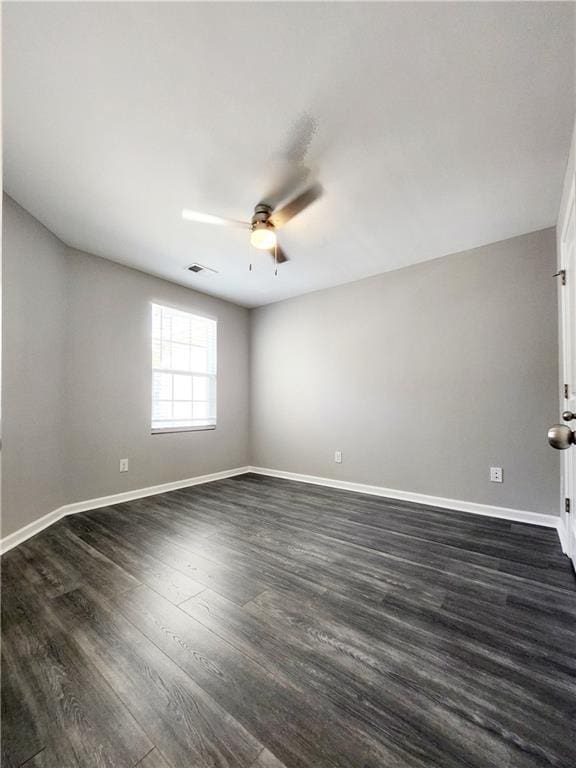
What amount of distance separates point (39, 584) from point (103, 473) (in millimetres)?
1416

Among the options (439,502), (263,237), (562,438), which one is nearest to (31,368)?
(263,237)

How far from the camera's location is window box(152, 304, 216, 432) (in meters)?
3.68

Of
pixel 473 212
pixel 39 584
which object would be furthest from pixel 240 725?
pixel 473 212

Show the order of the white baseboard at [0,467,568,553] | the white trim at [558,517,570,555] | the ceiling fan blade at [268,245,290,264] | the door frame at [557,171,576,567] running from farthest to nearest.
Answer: the ceiling fan blade at [268,245,290,264], the white baseboard at [0,467,568,553], the white trim at [558,517,570,555], the door frame at [557,171,576,567]

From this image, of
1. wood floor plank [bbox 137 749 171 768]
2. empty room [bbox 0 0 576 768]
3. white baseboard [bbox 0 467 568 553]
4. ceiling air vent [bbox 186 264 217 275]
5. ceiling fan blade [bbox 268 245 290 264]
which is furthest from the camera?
ceiling air vent [bbox 186 264 217 275]

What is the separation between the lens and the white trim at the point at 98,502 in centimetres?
229

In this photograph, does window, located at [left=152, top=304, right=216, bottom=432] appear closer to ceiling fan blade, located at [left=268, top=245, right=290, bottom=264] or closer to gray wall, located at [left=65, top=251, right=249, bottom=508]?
gray wall, located at [left=65, top=251, right=249, bottom=508]

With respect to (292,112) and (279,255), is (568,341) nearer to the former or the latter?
(292,112)

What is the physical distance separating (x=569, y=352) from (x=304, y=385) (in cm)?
260

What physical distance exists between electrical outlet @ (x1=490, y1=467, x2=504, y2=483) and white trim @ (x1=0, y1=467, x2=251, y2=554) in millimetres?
2950

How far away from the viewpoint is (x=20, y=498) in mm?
2375

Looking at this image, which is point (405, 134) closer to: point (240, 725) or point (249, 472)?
point (240, 725)

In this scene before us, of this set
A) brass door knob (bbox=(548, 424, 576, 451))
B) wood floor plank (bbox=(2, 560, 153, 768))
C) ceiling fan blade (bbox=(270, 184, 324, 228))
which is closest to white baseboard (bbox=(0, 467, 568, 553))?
wood floor plank (bbox=(2, 560, 153, 768))

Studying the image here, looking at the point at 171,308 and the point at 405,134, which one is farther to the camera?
the point at 171,308
